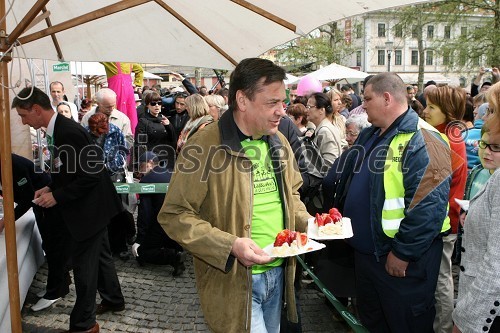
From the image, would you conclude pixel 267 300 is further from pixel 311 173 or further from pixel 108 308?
pixel 108 308

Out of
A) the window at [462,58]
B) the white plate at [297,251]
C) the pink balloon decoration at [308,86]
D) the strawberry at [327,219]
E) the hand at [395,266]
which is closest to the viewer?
the white plate at [297,251]

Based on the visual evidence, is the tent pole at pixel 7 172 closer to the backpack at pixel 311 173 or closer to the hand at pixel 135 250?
the backpack at pixel 311 173

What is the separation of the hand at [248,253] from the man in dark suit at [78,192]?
91.1 inches

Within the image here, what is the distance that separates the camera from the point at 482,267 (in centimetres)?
197

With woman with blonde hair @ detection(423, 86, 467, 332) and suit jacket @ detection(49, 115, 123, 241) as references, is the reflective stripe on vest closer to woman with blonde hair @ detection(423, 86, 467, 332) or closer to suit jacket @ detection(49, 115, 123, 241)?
woman with blonde hair @ detection(423, 86, 467, 332)

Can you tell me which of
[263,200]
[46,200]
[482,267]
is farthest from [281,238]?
[46,200]

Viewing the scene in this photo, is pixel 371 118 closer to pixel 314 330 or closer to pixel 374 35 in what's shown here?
pixel 314 330

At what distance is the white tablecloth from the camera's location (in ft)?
12.6

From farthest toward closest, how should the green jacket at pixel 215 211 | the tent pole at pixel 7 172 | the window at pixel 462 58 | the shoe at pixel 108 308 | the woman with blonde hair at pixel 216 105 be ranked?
the window at pixel 462 58, the woman with blonde hair at pixel 216 105, the shoe at pixel 108 308, the tent pole at pixel 7 172, the green jacket at pixel 215 211

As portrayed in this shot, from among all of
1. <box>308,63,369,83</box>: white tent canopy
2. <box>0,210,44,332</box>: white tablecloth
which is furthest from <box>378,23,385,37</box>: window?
<box>0,210,44,332</box>: white tablecloth

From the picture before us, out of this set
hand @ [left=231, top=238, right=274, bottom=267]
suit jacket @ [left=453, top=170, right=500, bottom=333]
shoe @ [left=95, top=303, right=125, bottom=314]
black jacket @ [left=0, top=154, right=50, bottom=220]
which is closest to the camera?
suit jacket @ [left=453, top=170, right=500, bottom=333]

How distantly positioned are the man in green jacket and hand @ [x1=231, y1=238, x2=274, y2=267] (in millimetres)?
12

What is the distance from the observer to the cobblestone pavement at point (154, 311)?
4.61 metres

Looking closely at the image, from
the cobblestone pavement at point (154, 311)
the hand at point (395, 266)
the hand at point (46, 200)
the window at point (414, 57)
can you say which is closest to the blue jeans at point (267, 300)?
the hand at point (395, 266)
